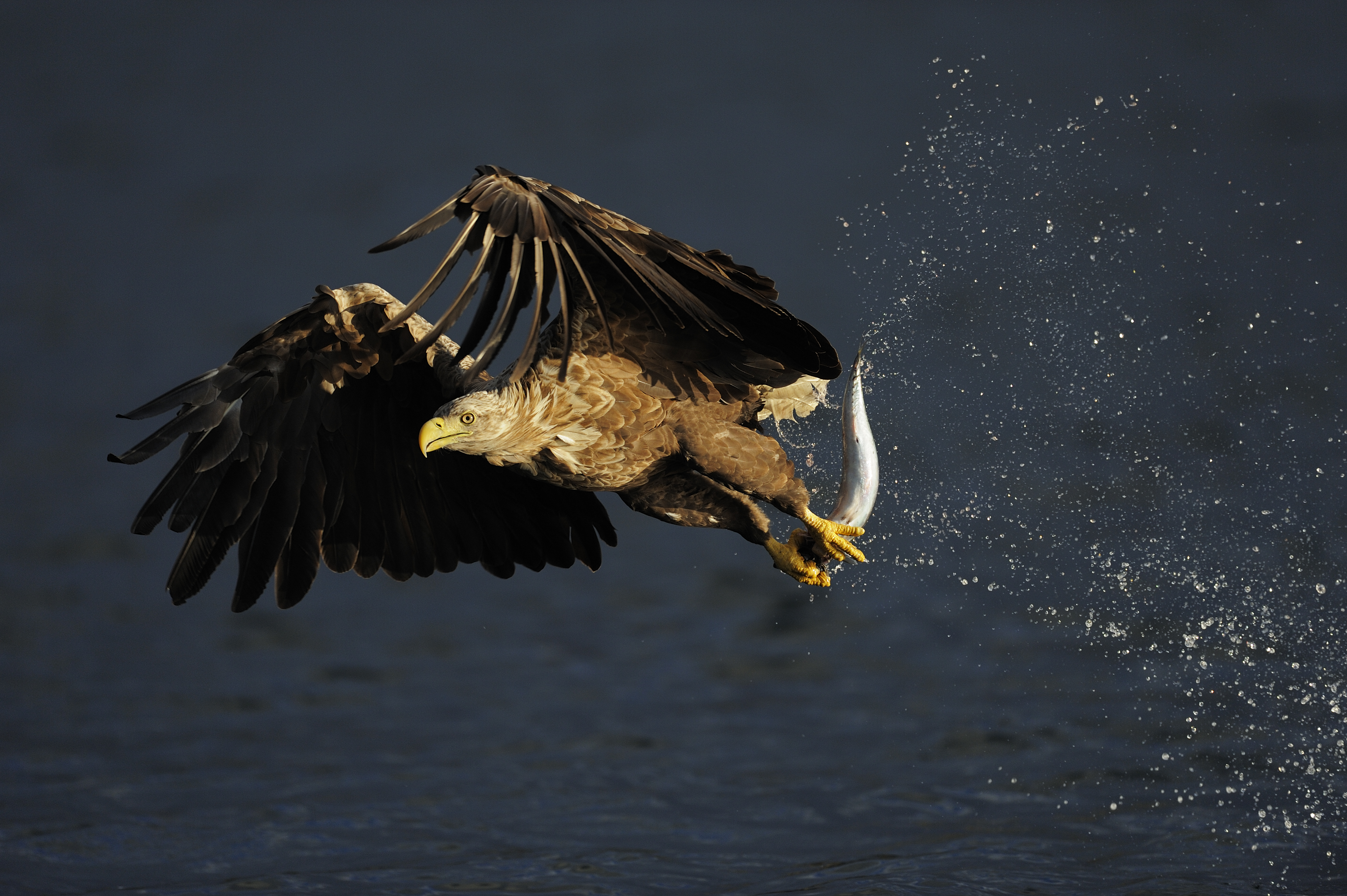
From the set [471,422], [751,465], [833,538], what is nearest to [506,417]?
[471,422]

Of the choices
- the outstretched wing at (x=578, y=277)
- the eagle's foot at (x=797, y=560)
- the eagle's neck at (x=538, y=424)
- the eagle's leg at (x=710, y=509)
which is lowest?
the eagle's foot at (x=797, y=560)

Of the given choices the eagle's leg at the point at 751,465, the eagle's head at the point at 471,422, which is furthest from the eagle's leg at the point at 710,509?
the eagle's head at the point at 471,422

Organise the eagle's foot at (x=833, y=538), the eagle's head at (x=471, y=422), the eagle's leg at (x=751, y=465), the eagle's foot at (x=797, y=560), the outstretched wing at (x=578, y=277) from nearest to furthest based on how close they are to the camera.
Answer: the outstretched wing at (x=578, y=277) → the eagle's head at (x=471, y=422) → the eagle's leg at (x=751, y=465) → the eagle's foot at (x=833, y=538) → the eagle's foot at (x=797, y=560)

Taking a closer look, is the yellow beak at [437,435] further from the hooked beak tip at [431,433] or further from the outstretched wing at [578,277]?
the outstretched wing at [578,277]

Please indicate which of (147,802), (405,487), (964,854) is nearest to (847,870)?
(964,854)

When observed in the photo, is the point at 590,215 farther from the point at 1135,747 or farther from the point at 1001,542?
the point at 1001,542

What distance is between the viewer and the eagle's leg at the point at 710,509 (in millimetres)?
5266

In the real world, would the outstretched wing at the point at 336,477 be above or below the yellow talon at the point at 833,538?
above

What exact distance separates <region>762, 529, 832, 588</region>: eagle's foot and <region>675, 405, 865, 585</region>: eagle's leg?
115 millimetres

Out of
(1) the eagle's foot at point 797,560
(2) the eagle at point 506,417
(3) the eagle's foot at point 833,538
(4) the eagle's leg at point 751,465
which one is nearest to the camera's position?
(2) the eagle at point 506,417

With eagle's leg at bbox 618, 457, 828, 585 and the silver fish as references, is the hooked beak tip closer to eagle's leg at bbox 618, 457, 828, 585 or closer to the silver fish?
eagle's leg at bbox 618, 457, 828, 585

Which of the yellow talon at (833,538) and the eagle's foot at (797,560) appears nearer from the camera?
the yellow talon at (833,538)

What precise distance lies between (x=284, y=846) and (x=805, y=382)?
753cm

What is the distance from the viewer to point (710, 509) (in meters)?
5.36
